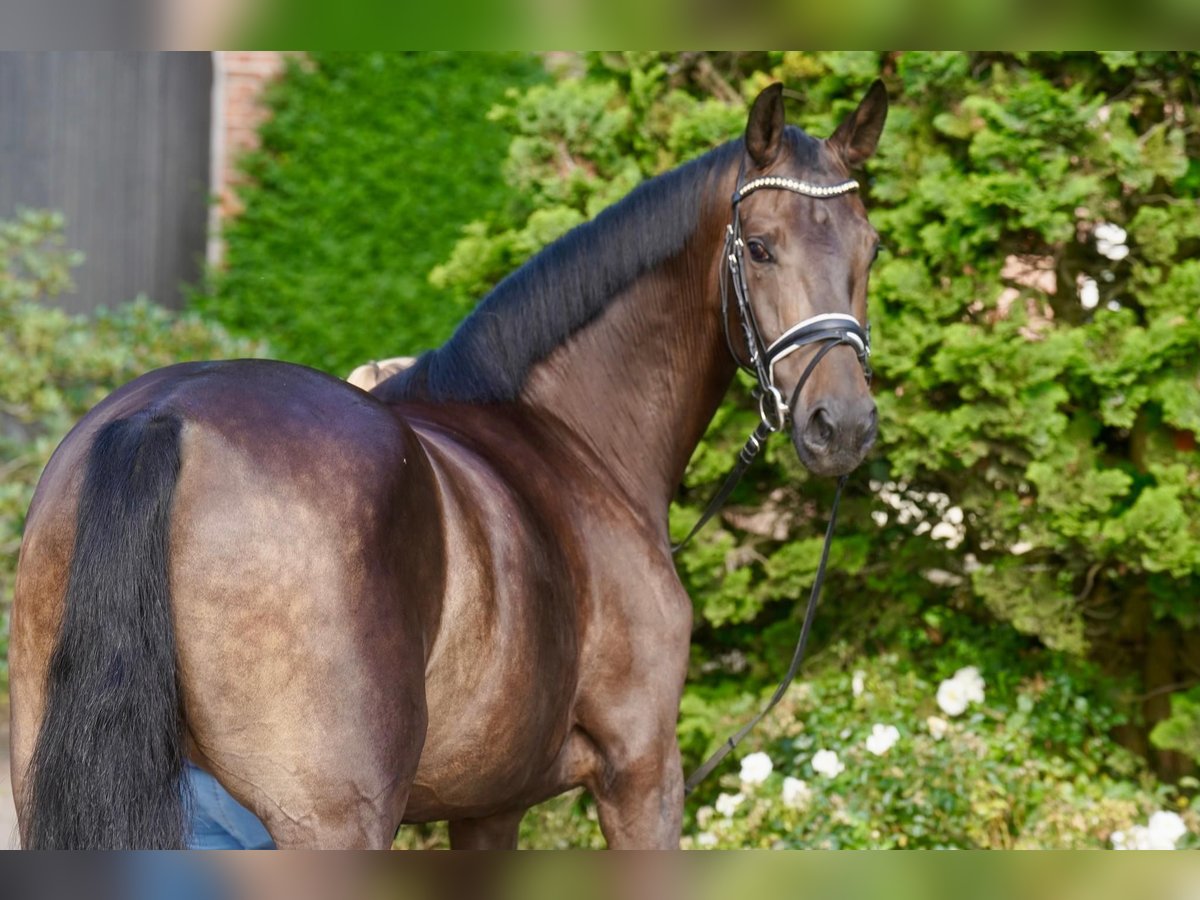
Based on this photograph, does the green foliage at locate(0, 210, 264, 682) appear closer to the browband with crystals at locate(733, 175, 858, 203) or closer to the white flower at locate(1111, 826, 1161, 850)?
the browband with crystals at locate(733, 175, 858, 203)

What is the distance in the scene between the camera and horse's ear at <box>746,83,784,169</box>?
2.67 metres

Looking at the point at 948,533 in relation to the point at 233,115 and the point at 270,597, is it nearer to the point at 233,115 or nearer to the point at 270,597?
the point at 270,597

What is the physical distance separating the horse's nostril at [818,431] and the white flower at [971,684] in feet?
7.57

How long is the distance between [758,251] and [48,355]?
456 centimetres

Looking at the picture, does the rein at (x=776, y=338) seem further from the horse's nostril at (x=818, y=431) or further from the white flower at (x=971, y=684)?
the white flower at (x=971, y=684)

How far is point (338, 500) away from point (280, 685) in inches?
11.4

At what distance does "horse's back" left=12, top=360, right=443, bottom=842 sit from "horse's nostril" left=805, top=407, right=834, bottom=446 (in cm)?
101

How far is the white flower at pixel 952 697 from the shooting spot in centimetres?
447

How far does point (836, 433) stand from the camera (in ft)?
8.39

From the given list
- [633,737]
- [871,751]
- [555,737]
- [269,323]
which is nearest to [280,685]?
[555,737]

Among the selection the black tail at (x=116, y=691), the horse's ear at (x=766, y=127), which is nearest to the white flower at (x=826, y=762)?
the horse's ear at (x=766, y=127)

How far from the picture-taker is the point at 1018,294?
179 inches

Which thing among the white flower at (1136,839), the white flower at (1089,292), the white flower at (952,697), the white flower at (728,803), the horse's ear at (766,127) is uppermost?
the white flower at (1089,292)

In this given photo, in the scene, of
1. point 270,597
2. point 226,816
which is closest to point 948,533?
point 226,816
